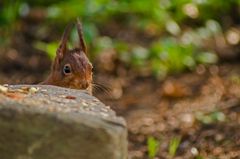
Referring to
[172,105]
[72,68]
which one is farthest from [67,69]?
[172,105]

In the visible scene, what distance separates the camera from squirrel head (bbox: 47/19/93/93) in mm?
6073

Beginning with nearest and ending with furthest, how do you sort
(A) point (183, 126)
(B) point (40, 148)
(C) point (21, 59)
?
(B) point (40, 148)
(A) point (183, 126)
(C) point (21, 59)

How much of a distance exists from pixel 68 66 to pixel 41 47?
2402 mm

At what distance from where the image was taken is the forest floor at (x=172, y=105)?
19.0 feet

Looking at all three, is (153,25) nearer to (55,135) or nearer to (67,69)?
(67,69)

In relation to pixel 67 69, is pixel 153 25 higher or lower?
higher

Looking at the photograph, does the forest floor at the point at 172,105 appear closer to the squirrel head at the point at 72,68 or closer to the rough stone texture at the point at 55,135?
the squirrel head at the point at 72,68

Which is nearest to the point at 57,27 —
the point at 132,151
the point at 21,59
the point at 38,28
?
the point at 38,28

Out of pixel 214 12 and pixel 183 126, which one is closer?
pixel 183 126

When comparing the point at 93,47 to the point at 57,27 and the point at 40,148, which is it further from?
the point at 40,148

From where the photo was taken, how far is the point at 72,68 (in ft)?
20.3

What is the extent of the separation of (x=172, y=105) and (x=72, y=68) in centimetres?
153

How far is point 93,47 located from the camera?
8117 millimetres

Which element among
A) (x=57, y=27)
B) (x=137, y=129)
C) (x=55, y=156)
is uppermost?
(x=57, y=27)
